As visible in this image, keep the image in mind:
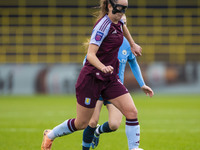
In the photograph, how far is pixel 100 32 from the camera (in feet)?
16.7

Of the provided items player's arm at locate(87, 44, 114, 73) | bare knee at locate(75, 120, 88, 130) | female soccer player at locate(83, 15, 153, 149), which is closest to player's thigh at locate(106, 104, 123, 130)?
female soccer player at locate(83, 15, 153, 149)

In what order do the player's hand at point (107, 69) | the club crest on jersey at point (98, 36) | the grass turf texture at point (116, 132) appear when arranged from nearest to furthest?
the player's hand at point (107, 69)
the club crest on jersey at point (98, 36)
the grass turf texture at point (116, 132)

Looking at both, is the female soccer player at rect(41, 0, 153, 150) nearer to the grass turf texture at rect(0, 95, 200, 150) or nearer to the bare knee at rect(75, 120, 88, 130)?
the bare knee at rect(75, 120, 88, 130)

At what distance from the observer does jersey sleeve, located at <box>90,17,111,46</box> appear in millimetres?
5086

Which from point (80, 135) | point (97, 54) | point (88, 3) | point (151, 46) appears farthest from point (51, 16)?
point (97, 54)

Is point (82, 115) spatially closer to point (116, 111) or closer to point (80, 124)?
point (80, 124)

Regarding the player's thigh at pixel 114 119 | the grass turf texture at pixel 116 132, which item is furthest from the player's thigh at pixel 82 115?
the grass turf texture at pixel 116 132

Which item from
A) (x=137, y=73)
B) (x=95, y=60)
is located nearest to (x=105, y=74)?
(x=95, y=60)

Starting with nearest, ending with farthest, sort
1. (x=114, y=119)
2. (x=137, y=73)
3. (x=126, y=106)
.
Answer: (x=126, y=106), (x=137, y=73), (x=114, y=119)

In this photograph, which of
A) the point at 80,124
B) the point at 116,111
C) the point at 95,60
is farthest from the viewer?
the point at 116,111

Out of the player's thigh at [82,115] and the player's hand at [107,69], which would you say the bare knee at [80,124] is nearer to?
the player's thigh at [82,115]

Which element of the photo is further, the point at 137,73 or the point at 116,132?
the point at 116,132

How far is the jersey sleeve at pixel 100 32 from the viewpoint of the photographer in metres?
5.09

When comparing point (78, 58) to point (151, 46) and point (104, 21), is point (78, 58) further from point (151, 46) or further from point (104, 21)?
point (104, 21)
